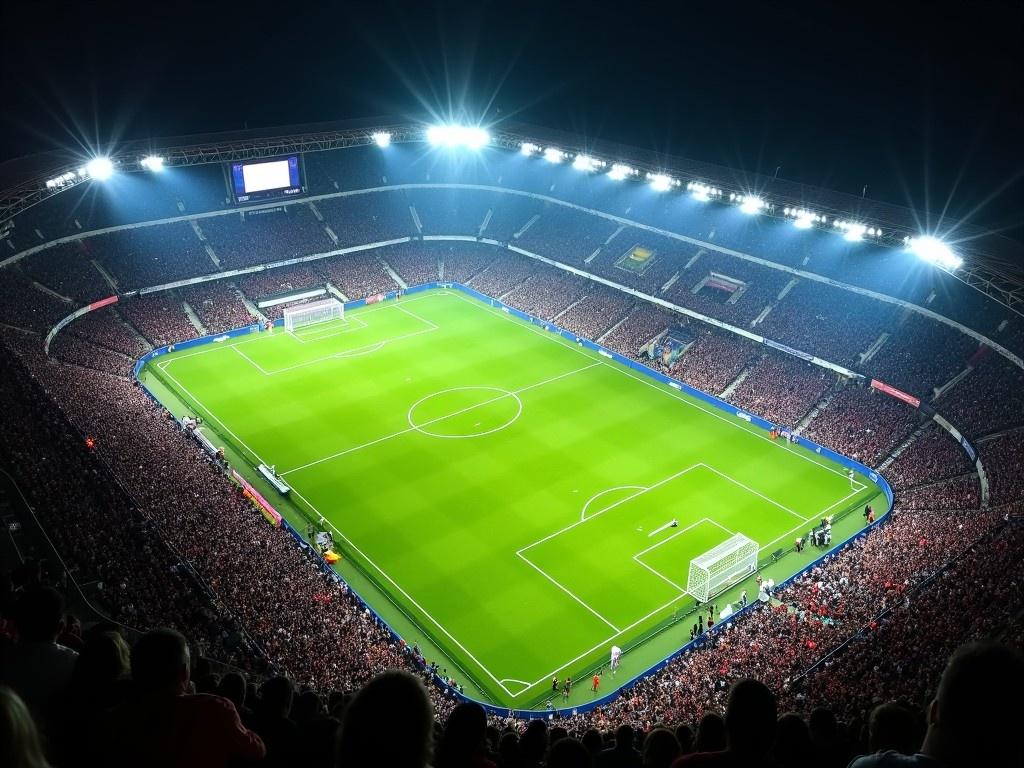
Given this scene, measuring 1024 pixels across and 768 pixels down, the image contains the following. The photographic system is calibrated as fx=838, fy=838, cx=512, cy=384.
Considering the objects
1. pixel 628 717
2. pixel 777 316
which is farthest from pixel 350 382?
pixel 628 717

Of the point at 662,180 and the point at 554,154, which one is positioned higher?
the point at 554,154

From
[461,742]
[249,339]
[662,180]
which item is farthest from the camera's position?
[249,339]

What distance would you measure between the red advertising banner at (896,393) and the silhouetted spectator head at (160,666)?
42828 millimetres

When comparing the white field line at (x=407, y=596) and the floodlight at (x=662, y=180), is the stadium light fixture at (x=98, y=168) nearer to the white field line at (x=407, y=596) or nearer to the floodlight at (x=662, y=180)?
the white field line at (x=407, y=596)

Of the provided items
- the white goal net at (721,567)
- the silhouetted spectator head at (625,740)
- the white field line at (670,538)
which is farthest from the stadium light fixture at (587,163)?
the silhouetted spectator head at (625,740)

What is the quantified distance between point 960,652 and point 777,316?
161ft

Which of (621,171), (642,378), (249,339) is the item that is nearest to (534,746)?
(642,378)

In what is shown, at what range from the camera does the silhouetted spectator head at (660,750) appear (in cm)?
706

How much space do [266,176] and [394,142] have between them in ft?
41.2

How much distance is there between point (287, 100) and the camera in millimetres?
64812

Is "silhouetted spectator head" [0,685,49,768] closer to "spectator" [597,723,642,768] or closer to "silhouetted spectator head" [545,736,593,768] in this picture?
"silhouetted spectator head" [545,736,593,768]

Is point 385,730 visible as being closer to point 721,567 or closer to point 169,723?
point 169,723

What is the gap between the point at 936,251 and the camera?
39312mm

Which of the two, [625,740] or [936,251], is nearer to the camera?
[625,740]
